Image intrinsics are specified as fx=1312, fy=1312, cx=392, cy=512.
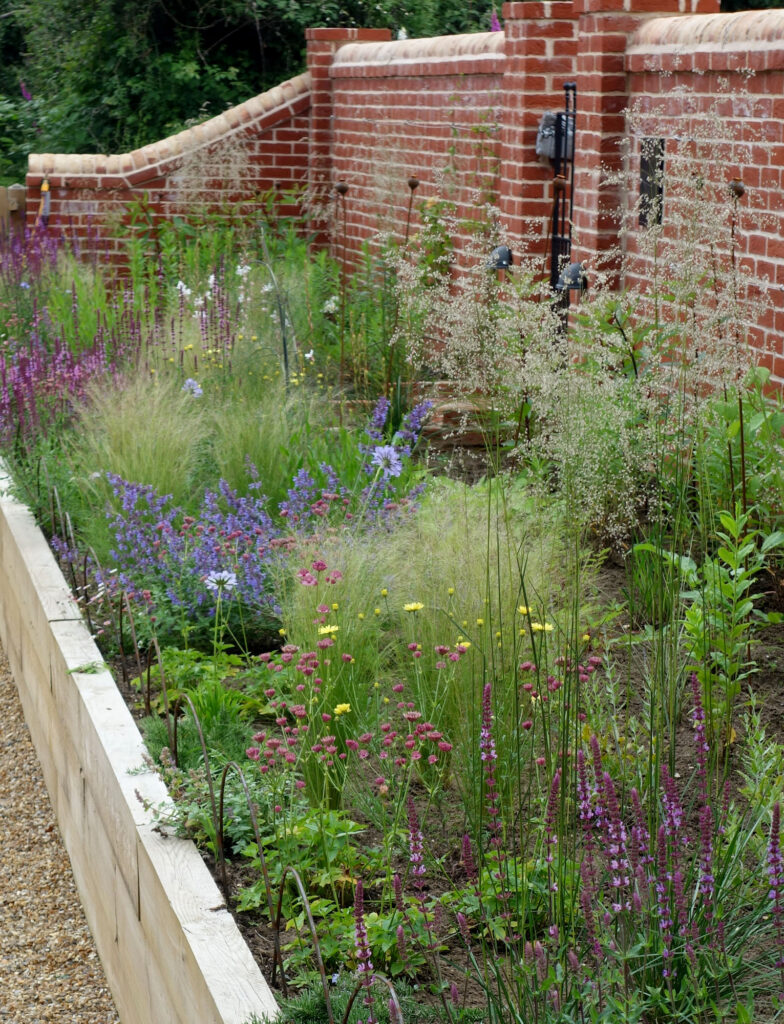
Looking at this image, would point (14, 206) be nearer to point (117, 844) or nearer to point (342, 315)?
point (342, 315)

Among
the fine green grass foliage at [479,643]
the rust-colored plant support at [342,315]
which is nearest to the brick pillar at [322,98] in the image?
the rust-colored plant support at [342,315]

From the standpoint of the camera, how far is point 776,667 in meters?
3.49

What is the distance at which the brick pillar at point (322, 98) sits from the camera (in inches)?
396

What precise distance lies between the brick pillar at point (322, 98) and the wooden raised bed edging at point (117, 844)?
19.5 feet

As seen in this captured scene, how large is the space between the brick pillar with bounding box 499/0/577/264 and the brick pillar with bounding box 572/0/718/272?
541mm

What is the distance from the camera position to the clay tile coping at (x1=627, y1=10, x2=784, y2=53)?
457cm

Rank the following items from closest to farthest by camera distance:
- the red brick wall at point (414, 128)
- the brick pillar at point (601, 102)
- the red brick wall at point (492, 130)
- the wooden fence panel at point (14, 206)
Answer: the red brick wall at point (492, 130), the brick pillar at point (601, 102), the red brick wall at point (414, 128), the wooden fence panel at point (14, 206)

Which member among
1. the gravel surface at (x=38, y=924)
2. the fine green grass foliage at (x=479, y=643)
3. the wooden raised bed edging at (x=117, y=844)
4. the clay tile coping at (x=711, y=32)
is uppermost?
the clay tile coping at (x=711, y=32)

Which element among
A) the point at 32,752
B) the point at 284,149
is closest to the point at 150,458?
the point at 32,752

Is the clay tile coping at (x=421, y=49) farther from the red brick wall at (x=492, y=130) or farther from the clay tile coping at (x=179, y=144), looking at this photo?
the clay tile coping at (x=179, y=144)

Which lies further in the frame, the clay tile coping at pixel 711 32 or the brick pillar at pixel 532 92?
the brick pillar at pixel 532 92

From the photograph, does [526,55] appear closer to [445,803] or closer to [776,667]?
[776,667]

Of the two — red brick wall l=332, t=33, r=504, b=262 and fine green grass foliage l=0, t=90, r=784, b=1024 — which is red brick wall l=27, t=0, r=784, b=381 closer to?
red brick wall l=332, t=33, r=504, b=262

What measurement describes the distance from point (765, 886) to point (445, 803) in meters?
0.85
